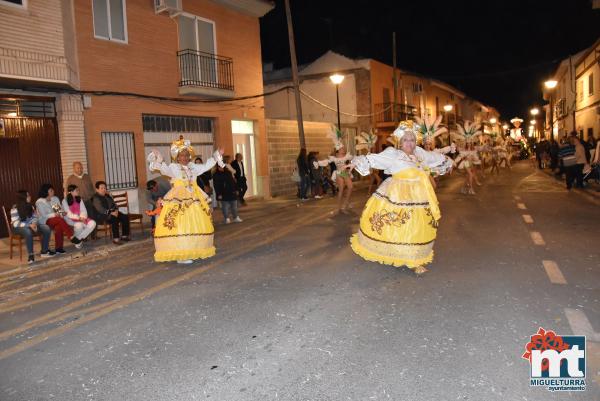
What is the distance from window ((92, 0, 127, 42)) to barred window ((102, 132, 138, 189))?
268 cm

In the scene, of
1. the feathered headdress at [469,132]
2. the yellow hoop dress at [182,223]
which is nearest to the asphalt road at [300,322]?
the yellow hoop dress at [182,223]

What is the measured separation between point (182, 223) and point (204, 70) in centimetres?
1065

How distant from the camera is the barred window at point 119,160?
46.1 ft

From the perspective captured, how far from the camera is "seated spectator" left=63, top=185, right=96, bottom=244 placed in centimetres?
1004

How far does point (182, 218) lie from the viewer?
801 centimetres

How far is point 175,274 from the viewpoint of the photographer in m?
7.35

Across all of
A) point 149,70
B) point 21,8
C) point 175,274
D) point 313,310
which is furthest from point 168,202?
point 149,70

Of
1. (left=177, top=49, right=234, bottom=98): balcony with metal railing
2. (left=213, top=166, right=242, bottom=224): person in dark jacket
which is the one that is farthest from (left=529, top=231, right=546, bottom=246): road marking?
(left=177, top=49, right=234, bottom=98): balcony with metal railing

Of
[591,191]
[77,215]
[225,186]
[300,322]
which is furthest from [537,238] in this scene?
[591,191]

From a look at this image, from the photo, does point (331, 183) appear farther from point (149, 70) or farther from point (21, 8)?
point (21, 8)

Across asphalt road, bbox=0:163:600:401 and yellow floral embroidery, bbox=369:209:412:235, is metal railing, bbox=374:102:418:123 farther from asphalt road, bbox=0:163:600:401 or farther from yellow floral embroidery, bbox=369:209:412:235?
yellow floral embroidery, bbox=369:209:412:235

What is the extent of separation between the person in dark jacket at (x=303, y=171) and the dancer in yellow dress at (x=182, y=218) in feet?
33.1

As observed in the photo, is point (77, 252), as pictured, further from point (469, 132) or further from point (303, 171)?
point (469, 132)

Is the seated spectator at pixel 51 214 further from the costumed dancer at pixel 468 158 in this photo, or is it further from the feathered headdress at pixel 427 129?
the costumed dancer at pixel 468 158
